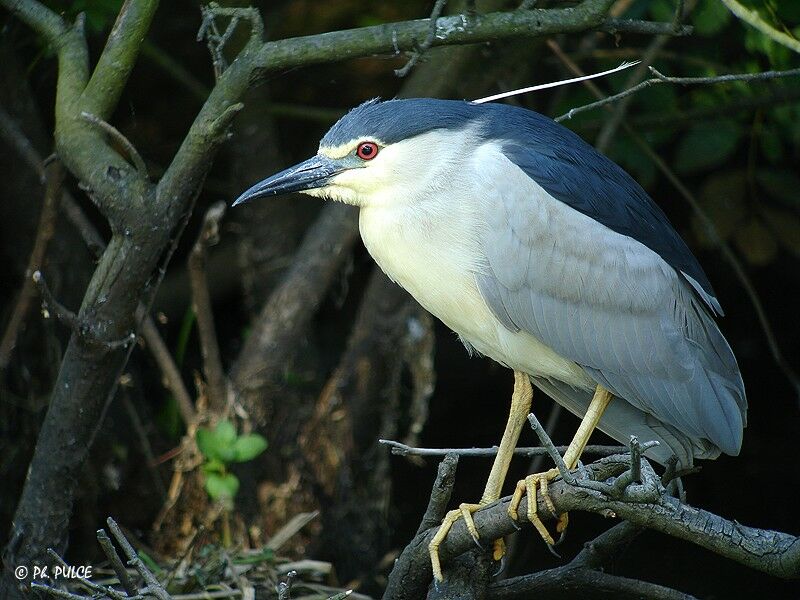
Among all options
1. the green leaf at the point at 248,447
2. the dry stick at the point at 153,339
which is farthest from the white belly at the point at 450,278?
the dry stick at the point at 153,339

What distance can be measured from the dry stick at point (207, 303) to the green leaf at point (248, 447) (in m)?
0.46

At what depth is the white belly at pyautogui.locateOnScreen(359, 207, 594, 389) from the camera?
8.04 feet

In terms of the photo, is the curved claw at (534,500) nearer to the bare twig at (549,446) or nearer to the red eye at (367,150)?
the bare twig at (549,446)

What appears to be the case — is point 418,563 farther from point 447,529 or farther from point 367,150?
point 367,150

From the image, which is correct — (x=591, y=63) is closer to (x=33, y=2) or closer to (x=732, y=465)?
(x=732, y=465)

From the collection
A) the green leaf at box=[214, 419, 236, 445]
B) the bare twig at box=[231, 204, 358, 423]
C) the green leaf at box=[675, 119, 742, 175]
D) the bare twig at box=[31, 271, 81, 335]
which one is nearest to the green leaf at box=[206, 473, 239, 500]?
the green leaf at box=[214, 419, 236, 445]

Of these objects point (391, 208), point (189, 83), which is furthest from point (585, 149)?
point (189, 83)

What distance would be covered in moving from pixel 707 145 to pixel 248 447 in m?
2.14

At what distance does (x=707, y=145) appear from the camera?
3.97m

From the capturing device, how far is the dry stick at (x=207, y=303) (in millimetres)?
3244

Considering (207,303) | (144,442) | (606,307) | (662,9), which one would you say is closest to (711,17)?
(662,9)

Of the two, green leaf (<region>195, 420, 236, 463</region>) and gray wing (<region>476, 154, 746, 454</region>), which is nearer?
gray wing (<region>476, 154, 746, 454</region>)

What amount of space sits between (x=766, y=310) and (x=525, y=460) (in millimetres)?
1764

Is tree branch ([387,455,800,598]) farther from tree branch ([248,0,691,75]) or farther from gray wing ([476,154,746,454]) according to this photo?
tree branch ([248,0,691,75])
